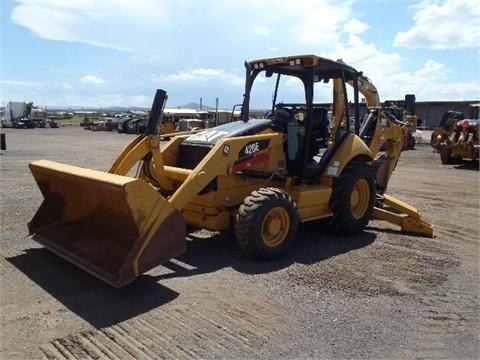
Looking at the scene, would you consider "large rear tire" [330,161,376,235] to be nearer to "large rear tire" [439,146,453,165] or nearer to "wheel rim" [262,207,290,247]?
"wheel rim" [262,207,290,247]

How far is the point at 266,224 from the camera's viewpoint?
19.1ft

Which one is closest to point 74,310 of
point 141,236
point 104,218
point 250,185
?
point 141,236

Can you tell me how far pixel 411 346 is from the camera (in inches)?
154

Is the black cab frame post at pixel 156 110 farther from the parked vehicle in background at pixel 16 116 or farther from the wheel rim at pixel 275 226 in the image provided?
the parked vehicle in background at pixel 16 116

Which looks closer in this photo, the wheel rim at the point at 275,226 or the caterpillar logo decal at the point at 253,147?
the wheel rim at the point at 275,226

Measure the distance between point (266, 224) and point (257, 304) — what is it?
4.52 feet

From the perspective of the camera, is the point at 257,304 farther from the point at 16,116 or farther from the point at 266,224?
the point at 16,116

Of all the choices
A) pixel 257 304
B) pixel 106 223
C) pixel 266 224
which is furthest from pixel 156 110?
pixel 257 304

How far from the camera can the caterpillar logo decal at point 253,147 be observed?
6.16 m

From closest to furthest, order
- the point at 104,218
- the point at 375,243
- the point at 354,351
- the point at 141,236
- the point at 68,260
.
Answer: the point at 354,351, the point at 141,236, the point at 68,260, the point at 104,218, the point at 375,243

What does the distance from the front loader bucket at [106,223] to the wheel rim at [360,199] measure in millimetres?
3308

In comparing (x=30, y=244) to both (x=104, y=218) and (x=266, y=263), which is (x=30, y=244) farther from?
(x=266, y=263)

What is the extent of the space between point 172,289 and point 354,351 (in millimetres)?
1928

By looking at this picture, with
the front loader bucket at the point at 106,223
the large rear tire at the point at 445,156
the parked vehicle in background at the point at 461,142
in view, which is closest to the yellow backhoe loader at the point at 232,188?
the front loader bucket at the point at 106,223
